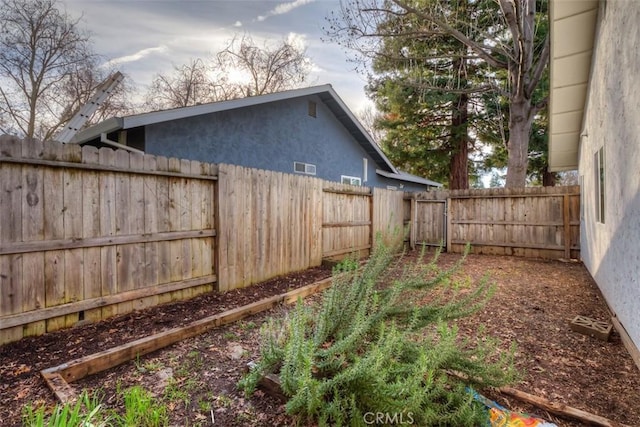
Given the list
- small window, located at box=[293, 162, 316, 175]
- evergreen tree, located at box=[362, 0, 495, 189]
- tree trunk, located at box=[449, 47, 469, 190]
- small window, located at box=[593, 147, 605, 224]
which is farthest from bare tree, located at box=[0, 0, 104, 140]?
small window, located at box=[593, 147, 605, 224]

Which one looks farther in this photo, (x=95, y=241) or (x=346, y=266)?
(x=346, y=266)

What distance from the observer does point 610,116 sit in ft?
12.4

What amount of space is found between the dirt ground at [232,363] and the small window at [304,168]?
5.36 m

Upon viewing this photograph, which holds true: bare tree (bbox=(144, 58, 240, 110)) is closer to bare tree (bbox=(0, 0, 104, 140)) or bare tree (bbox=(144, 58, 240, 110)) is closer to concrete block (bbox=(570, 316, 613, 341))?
bare tree (bbox=(0, 0, 104, 140))

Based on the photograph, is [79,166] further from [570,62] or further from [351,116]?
[351,116]

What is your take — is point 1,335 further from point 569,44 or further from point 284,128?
point 569,44

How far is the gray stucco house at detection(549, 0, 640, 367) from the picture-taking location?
9.14ft

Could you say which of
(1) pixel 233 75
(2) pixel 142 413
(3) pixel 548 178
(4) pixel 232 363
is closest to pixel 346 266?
(4) pixel 232 363

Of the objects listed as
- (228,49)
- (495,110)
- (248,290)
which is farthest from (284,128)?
(228,49)

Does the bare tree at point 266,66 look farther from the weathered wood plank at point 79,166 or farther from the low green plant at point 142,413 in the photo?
the low green plant at point 142,413

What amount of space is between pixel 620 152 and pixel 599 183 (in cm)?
160

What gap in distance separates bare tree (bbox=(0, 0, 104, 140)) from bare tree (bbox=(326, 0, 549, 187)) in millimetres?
10691

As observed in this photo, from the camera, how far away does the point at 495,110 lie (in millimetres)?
12461

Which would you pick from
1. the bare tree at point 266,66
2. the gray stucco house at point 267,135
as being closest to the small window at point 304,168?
the gray stucco house at point 267,135
